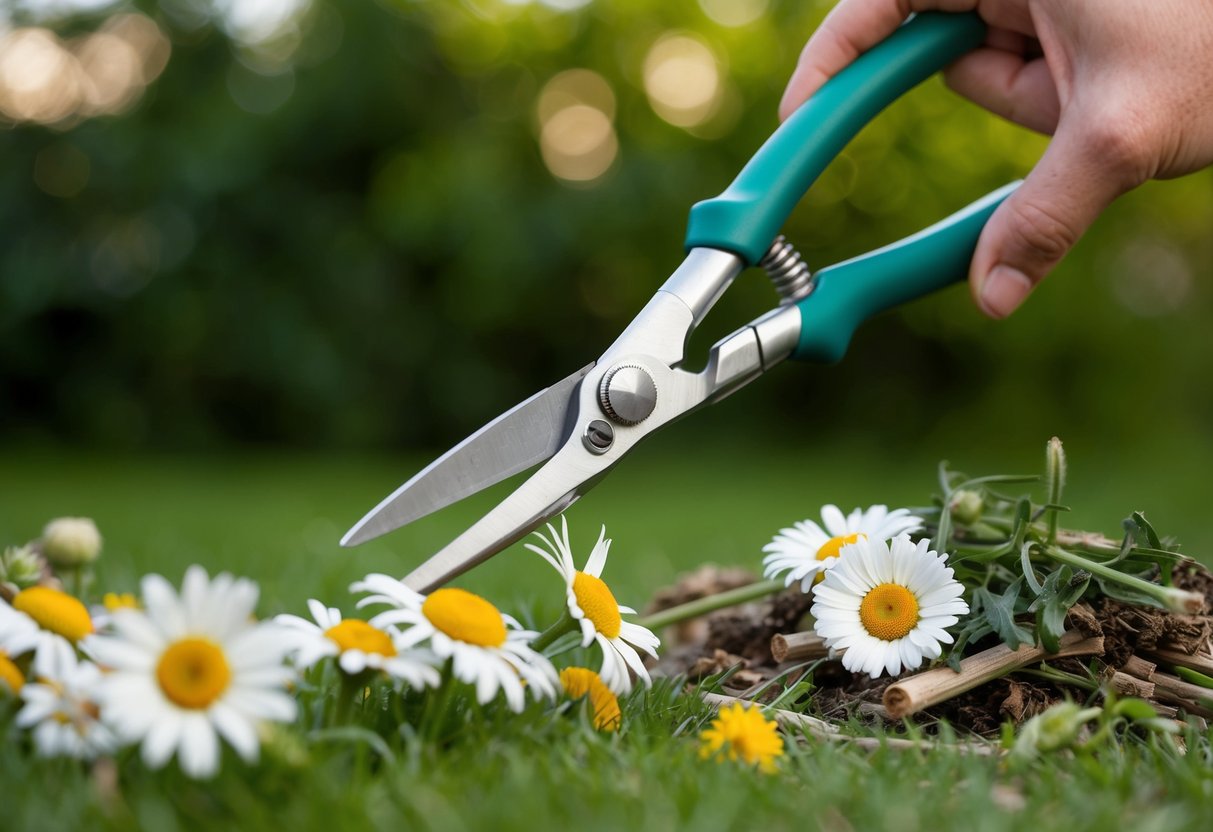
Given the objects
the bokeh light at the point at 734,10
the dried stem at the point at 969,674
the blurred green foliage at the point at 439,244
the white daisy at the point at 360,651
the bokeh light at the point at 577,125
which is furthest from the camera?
the bokeh light at the point at 734,10

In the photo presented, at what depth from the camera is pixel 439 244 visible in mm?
8961

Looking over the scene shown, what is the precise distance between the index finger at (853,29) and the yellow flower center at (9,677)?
158 cm

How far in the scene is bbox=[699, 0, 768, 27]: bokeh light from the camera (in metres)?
10.0

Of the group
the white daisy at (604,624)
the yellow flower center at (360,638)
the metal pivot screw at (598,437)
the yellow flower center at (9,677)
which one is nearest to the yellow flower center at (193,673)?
the yellow flower center at (360,638)

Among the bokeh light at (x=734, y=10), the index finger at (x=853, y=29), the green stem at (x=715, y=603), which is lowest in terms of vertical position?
the green stem at (x=715, y=603)

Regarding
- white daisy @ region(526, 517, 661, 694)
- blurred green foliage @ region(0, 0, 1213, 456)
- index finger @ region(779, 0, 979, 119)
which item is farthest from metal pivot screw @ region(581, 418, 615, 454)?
blurred green foliage @ region(0, 0, 1213, 456)

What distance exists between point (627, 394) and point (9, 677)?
0.85 meters

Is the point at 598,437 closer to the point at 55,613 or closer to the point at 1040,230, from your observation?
the point at 55,613

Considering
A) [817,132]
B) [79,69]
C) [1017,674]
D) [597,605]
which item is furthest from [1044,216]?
[79,69]

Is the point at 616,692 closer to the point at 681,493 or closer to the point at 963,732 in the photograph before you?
the point at 963,732

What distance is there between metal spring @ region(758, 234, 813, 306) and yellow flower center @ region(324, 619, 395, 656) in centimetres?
93

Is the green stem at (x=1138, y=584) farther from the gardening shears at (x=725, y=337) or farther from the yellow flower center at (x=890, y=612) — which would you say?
the gardening shears at (x=725, y=337)

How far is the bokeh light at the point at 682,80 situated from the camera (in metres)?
9.91

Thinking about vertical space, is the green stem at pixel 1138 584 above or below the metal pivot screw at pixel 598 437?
below
